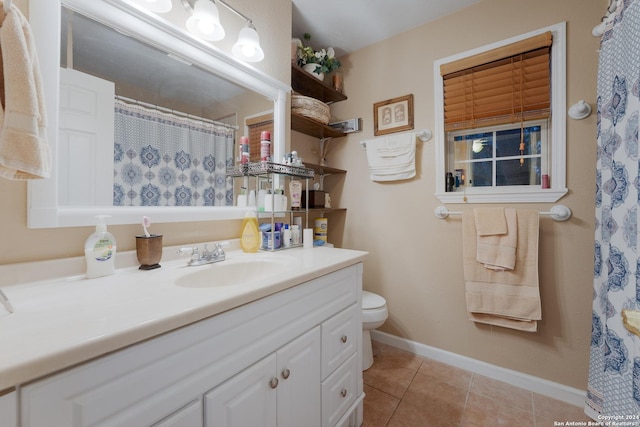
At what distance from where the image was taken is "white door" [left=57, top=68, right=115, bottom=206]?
0.85 m

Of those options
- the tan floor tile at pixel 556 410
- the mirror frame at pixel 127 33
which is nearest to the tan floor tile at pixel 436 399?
the tan floor tile at pixel 556 410

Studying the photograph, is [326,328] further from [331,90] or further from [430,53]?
[430,53]

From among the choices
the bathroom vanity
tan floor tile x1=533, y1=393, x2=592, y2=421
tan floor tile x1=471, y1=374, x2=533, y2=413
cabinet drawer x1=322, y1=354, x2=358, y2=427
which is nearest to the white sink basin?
the bathroom vanity

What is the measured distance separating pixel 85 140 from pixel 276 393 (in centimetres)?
110

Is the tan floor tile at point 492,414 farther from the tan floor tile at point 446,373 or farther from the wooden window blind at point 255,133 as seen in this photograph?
the wooden window blind at point 255,133

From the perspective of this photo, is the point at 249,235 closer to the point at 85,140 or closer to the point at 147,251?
the point at 147,251

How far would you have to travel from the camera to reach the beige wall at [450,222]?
4.57 feet

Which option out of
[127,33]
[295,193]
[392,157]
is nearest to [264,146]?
[295,193]

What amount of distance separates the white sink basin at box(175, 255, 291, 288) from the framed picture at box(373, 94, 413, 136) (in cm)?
139

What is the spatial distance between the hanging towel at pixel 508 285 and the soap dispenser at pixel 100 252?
1830 mm

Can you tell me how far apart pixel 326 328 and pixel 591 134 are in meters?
1.72

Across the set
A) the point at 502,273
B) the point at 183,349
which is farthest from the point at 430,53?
the point at 183,349

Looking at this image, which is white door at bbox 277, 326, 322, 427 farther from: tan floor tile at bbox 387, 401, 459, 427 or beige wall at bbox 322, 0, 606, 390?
beige wall at bbox 322, 0, 606, 390

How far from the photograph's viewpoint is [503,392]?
1511mm
